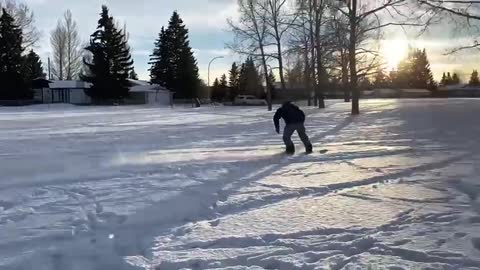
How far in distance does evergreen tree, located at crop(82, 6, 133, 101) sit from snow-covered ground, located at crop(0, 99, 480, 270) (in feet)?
204

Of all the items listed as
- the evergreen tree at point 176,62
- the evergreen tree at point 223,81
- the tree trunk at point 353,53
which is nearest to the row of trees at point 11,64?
the evergreen tree at point 176,62

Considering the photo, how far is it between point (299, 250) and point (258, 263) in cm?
58

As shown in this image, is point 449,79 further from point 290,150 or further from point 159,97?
point 290,150

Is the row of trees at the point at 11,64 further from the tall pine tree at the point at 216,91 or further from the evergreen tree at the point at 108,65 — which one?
the tall pine tree at the point at 216,91

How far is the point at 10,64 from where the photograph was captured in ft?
232

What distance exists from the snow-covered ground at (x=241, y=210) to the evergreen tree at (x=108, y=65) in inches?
2454

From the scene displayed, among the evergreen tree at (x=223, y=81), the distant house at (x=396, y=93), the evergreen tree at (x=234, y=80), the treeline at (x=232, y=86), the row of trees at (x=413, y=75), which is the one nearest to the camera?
the treeline at (x=232, y=86)

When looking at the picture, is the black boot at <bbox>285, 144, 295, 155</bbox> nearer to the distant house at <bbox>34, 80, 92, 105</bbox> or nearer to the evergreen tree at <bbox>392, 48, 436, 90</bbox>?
the distant house at <bbox>34, 80, 92, 105</bbox>

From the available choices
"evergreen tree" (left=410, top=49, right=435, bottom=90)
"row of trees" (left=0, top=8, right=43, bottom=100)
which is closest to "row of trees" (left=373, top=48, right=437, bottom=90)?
"evergreen tree" (left=410, top=49, right=435, bottom=90)

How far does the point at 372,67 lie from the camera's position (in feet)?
131

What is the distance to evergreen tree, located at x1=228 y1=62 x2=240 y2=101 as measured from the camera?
9727 cm

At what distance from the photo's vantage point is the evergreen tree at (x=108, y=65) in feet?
249

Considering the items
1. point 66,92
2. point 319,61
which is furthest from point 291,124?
point 66,92

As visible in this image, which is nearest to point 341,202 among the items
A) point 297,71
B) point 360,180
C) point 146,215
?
point 360,180
